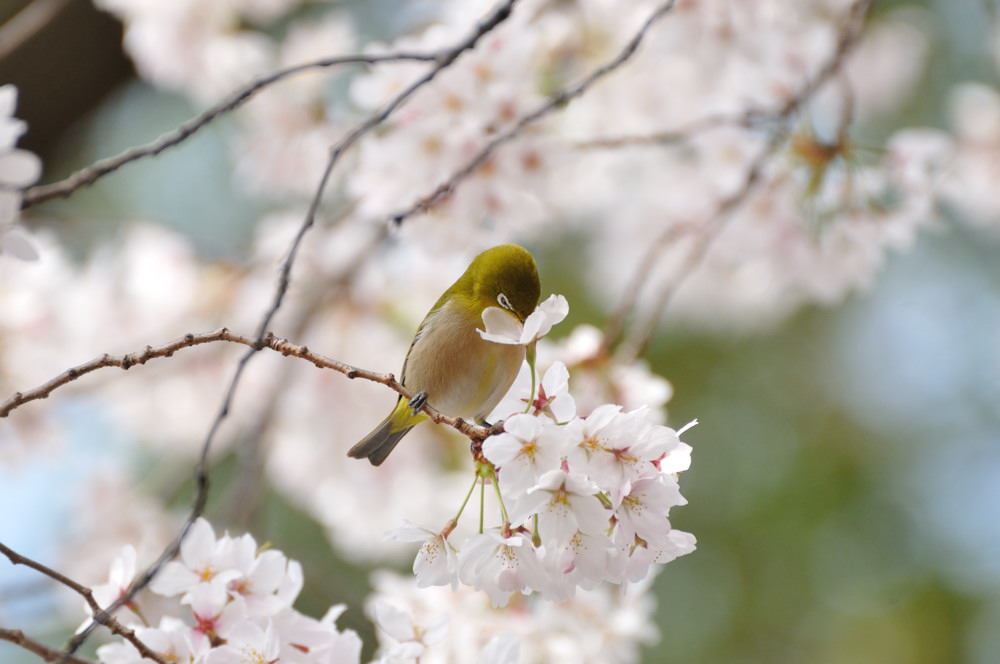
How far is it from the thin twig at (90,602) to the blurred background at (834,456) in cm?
358

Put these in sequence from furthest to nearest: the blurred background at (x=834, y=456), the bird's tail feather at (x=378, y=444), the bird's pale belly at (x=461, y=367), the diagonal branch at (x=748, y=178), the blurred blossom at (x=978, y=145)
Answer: the blurred background at (x=834, y=456), the blurred blossom at (x=978, y=145), the diagonal branch at (x=748, y=178), the bird's tail feather at (x=378, y=444), the bird's pale belly at (x=461, y=367)

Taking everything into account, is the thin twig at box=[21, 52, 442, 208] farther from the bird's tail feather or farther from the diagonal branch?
the diagonal branch

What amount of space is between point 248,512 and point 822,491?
3738mm

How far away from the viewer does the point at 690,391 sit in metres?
4.80

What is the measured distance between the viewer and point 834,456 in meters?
4.67

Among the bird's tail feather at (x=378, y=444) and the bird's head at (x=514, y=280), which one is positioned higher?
the bird's head at (x=514, y=280)

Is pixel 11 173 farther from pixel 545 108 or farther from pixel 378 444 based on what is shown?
pixel 545 108

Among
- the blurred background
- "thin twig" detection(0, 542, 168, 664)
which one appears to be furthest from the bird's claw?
the blurred background

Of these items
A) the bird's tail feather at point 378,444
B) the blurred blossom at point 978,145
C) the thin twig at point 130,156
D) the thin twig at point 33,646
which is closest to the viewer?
the thin twig at point 33,646

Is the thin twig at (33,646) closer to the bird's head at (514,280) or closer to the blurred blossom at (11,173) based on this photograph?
the blurred blossom at (11,173)

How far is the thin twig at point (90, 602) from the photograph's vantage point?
691mm

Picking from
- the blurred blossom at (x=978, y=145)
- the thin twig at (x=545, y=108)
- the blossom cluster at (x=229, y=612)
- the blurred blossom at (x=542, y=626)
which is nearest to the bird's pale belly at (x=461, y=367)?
the thin twig at (x=545, y=108)

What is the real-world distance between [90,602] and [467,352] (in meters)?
0.45

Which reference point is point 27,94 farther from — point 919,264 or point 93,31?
point 919,264
